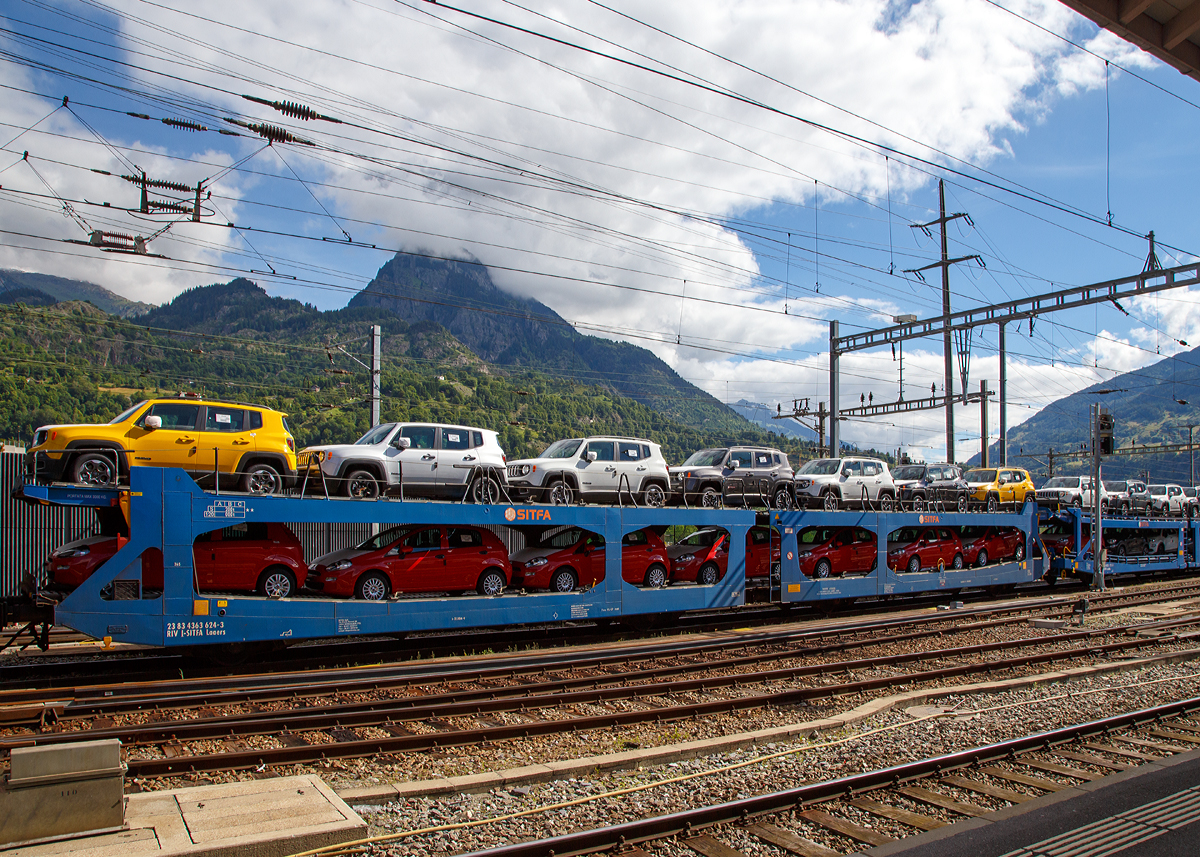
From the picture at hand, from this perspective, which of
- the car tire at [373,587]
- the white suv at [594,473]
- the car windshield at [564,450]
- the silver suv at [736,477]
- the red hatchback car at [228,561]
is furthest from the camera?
the silver suv at [736,477]

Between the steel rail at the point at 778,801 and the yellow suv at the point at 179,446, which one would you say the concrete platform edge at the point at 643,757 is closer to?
the steel rail at the point at 778,801

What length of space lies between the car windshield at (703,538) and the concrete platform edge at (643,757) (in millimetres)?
7333

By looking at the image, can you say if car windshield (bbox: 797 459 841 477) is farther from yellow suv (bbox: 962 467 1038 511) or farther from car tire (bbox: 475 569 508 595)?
car tire (bbox: 475 569 508 595)

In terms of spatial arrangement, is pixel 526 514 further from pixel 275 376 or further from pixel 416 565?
pixel 275 376

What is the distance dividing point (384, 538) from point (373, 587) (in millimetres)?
1029

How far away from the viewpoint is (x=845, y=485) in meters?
21.8

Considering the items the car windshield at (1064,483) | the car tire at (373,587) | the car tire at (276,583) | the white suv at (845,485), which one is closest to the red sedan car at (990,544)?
the white suv at (845,485)

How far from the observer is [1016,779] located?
738cm

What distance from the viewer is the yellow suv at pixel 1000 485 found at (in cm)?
2705

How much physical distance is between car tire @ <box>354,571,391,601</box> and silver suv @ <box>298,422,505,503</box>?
57.2 inches

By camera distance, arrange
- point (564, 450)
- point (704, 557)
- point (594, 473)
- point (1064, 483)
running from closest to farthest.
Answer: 1. point (594, 473)
2. point (564, 450)
3. point (704, 557)
4. point (1064, 483)

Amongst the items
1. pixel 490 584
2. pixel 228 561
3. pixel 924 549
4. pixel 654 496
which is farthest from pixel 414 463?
pixel 924 549

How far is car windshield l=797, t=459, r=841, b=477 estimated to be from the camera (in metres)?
22.0

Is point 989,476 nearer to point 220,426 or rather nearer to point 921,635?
point 921,635
